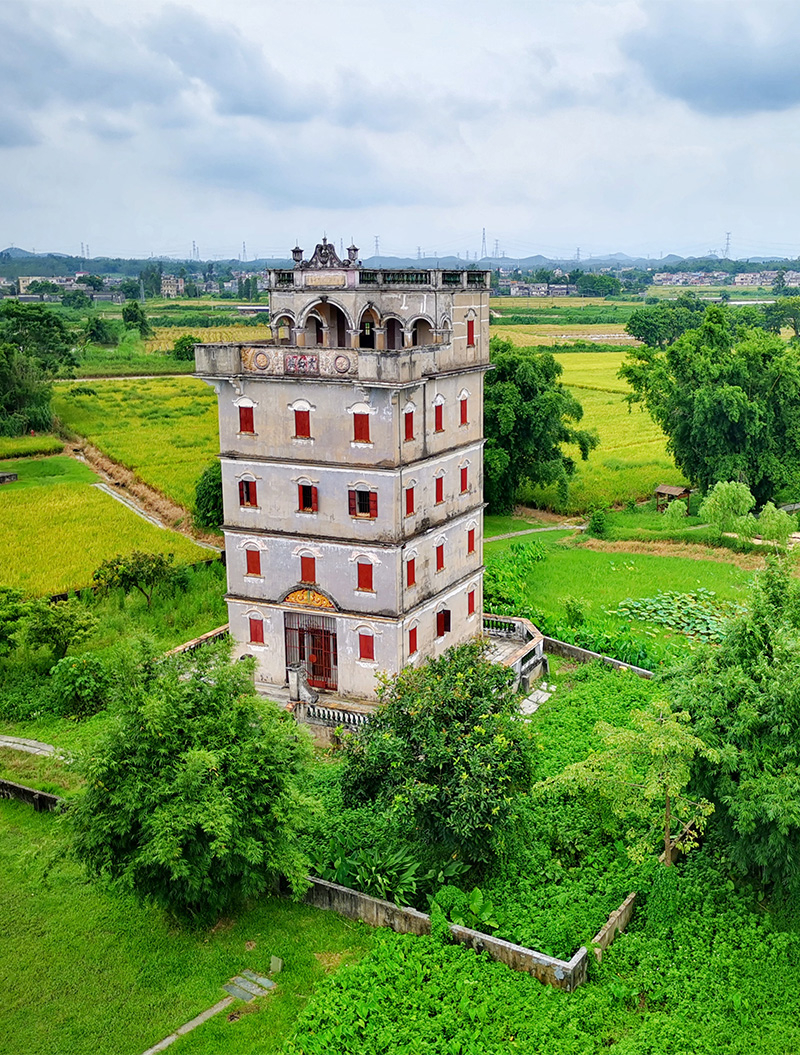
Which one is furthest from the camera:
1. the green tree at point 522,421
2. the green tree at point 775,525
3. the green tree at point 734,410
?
the green tree at point 734,410

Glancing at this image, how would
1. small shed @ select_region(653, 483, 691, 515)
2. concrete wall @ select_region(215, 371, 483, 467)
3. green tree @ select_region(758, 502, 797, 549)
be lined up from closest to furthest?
1. concrete wall @ select_region(215, 371, 483, 467)
2. green tree @ select_region(758, 502, 797, 549)
3. small shed @ select_region(653, 483, 691, 515)

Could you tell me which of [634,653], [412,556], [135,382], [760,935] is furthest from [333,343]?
[135,382]

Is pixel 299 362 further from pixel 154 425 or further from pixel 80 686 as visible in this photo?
pixel 154 425

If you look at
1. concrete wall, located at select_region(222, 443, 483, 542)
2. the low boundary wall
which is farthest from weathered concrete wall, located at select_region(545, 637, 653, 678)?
the low boundary wall

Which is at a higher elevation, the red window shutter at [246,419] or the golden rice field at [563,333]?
the red window shutter at [246,419]

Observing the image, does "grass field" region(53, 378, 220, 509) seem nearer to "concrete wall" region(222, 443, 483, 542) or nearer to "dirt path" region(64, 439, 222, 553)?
"dirt path" region(64, 439, 222, 553)

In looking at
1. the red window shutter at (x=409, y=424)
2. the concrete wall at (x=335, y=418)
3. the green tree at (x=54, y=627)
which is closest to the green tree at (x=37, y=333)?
the green tree at (x=54, y=627)

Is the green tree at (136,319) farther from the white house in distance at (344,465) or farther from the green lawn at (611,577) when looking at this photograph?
the white house in distance at (344,465)
